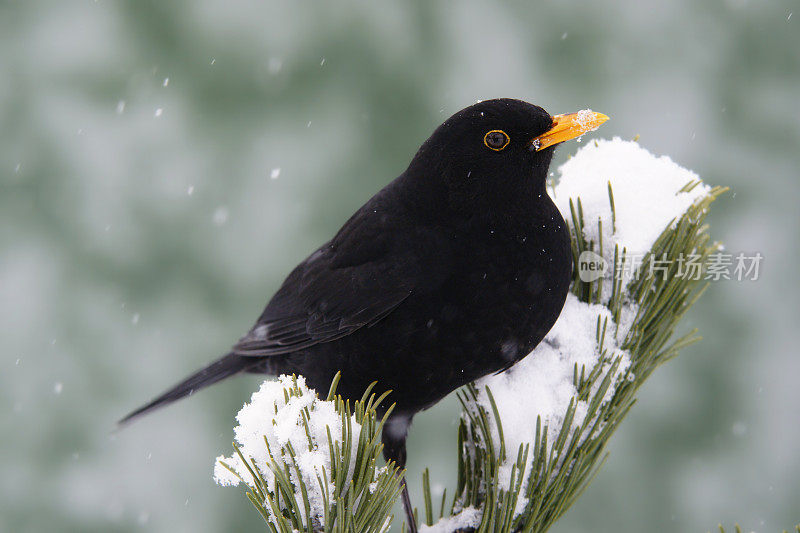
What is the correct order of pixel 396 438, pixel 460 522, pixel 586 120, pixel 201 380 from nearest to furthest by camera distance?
pixel 460 522, pixel 586 120, pixel 396 438, pixel 201 380

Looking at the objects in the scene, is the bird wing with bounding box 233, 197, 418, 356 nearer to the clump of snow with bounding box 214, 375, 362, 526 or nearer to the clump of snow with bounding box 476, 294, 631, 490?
the clump of snow with bounding box 476, 294, 631, 490

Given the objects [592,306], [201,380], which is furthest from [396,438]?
[201,380]

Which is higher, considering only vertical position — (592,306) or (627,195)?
(627,195)

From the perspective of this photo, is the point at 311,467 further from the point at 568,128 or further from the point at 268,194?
the point at 268,194

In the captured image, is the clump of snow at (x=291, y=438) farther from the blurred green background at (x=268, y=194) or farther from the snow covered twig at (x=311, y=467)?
the blurred green background at (x=268, y=194)

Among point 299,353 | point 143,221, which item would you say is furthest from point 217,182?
point 299,353

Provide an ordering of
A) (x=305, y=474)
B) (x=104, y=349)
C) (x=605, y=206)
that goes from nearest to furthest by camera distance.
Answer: (x=305, y=474) → (x=605, y=206) → (x=104, y=349)

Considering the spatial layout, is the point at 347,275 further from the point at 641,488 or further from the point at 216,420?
the point at 641,488
